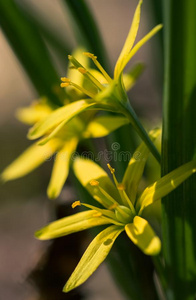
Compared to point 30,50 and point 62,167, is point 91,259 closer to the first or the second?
point 62,167

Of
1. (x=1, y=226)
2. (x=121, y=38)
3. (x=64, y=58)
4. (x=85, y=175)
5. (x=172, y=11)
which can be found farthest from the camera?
(x=121, y=38)

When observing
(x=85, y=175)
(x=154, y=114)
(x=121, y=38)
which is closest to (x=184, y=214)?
(x=85, y=175)

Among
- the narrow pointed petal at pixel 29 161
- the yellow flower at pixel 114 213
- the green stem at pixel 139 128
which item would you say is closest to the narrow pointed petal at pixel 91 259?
the yellow flower at pixel 114 213

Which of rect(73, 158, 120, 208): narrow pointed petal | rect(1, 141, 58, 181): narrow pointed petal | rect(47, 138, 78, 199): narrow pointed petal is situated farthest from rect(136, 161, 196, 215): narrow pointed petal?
rect(1, 141, 58, 181): narrow pointed petal

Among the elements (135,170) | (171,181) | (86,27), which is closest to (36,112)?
(86,27)

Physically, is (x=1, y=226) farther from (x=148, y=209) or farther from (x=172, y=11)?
(x=172, y=11)

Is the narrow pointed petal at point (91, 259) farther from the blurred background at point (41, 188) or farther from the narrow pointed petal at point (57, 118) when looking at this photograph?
the blurred background at point (41, 188)
